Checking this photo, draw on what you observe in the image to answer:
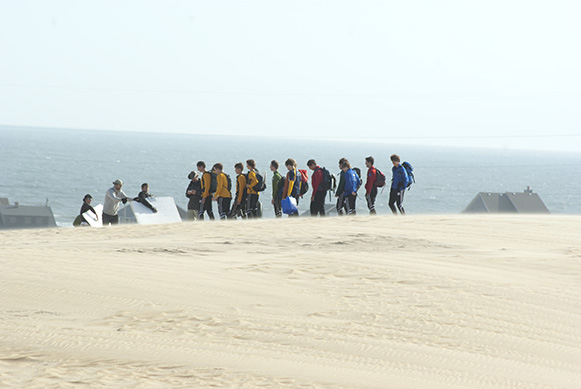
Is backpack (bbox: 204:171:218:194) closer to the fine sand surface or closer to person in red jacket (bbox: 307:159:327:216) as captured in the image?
person in red jacket (bbox: 307:159:327:216)

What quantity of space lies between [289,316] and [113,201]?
341 inches

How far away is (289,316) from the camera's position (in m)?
7.19

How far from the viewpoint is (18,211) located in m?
62.8

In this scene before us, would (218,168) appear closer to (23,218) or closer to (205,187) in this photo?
(205,187)

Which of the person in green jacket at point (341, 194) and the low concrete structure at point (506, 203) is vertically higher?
the person in green jacket at point (341, 194)

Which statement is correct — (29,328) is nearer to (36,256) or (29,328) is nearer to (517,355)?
(36,256)

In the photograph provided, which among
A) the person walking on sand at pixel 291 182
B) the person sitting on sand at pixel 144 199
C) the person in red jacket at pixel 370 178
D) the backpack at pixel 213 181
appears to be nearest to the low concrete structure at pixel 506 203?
the person in red jacket at pixel 370 178

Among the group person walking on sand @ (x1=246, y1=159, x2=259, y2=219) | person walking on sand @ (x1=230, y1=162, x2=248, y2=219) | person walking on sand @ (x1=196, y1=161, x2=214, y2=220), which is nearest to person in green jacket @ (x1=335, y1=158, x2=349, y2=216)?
person walking on sand @ (x1=246, y1=159, x2=259, y2=219)

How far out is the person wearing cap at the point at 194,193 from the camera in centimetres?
1598

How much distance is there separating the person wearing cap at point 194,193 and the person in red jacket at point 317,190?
241cm

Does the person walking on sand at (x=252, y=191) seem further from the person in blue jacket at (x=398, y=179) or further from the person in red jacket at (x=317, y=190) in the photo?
the person in blue jacket at (x=398, y=179)

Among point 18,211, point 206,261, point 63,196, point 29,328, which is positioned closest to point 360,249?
point 206,261

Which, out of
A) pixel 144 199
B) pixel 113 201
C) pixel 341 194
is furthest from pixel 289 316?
pixel 144 199

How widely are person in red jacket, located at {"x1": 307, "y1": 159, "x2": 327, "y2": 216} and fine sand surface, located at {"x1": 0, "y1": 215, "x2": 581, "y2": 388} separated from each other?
3.67 m
